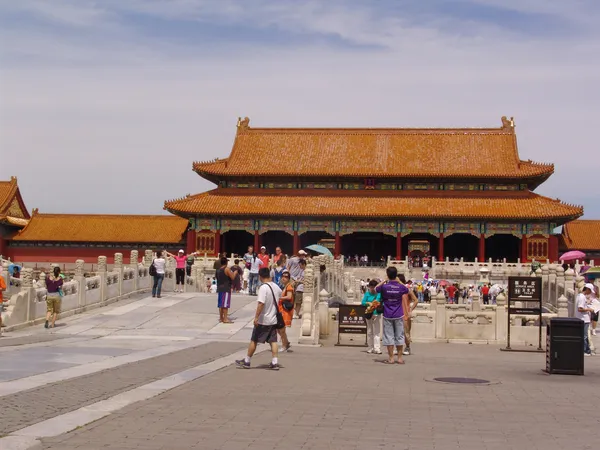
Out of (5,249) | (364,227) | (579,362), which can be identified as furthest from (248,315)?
(5,249)

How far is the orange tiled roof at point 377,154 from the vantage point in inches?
2665

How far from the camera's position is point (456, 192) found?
67750mm

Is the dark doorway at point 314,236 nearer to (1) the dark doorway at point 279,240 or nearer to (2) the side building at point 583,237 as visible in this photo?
(1) the dark doorway at point 279,240

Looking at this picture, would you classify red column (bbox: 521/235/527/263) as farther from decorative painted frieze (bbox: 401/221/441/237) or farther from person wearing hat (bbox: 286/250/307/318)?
person wearing hat (bbox: 286/250/307/318)

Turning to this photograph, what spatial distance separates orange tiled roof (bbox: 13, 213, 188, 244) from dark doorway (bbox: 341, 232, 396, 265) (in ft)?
37.9

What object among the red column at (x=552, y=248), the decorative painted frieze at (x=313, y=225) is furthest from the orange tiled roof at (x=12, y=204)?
the red column at (x=552, y=248)

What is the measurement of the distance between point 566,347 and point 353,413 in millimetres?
6528

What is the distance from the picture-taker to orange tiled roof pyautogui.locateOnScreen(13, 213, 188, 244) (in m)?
67.6

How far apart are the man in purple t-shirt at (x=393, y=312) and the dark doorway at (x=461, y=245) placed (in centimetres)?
5173

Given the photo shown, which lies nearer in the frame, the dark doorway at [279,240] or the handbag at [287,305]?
the handbag at [287,305]

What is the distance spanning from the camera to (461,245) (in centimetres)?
6931

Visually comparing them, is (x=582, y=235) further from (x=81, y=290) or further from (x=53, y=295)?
(x=53, y=295)

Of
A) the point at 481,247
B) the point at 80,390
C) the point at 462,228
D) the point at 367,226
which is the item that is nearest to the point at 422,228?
the point at 462,228

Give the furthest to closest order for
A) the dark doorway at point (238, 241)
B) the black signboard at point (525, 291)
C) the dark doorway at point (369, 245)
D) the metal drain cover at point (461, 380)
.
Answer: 1. the dark doorway at point (238, 241)
2. the dark doorway at point (369, 245)
3. the black signboard at point (525, 291)
4. the metal drain cover at point (461, 380)
